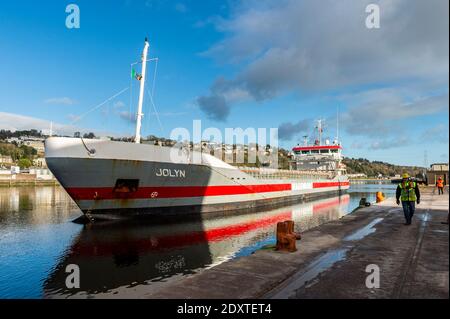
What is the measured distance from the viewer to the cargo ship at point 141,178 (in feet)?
51.9

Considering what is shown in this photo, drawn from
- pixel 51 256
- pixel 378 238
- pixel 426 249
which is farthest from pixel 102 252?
pixel 426 249

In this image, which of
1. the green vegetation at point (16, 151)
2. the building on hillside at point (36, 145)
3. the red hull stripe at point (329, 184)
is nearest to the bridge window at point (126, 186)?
the red hull stripe at point (329, 184)

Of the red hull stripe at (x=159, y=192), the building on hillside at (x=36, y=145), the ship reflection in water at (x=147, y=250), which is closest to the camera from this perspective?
the ship reflection in water at (x=147, y=250)

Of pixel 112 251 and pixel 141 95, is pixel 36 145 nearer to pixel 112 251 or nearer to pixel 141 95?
pixel 141 95

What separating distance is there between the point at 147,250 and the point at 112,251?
123 cm

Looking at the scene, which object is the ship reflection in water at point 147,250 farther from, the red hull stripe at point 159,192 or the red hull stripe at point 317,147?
the red hull stripe at point 317,147

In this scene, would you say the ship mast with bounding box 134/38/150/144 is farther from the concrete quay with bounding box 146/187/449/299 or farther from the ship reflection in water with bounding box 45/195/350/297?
the concrete quay with bounding box 146/187/449/299

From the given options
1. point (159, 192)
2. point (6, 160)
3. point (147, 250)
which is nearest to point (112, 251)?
point (147, 250)

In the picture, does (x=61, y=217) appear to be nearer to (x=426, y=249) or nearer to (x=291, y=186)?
(x=426, y=249)
